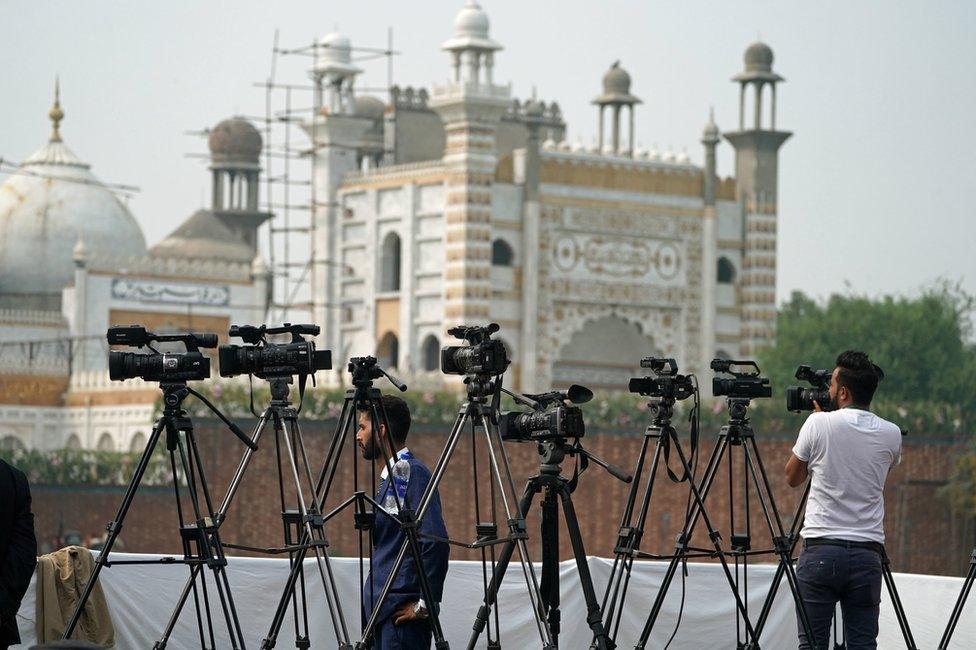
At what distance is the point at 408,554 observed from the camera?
1073 cm

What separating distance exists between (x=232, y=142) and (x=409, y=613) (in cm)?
5664

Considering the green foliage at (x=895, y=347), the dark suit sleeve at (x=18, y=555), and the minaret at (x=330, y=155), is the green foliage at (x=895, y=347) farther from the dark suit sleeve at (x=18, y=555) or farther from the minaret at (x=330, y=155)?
the dark suit sleeve at (x=18, y=555)

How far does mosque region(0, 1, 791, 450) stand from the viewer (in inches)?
1949

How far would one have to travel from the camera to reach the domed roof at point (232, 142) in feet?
217

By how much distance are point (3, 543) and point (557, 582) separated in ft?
10.1

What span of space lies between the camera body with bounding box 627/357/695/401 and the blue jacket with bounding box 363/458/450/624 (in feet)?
4.88

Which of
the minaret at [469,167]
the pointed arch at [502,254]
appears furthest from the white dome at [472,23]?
the pointed arch at [502,254]

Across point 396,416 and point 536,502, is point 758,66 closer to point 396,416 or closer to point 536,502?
point 536,502

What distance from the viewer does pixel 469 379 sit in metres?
10.8

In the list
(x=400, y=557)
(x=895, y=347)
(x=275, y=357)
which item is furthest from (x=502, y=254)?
(x=400, y=557)

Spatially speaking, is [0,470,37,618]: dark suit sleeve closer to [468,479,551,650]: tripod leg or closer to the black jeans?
[468,479,551,650]: tripod leg

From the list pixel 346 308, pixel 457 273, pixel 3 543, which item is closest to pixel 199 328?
pixel 346 308

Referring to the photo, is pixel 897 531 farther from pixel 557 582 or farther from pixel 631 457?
pixel 557 582

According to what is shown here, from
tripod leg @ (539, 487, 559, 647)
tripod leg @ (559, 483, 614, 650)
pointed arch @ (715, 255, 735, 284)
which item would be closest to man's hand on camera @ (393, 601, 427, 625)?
tripod leg @ (539, 487, 559, 647)
